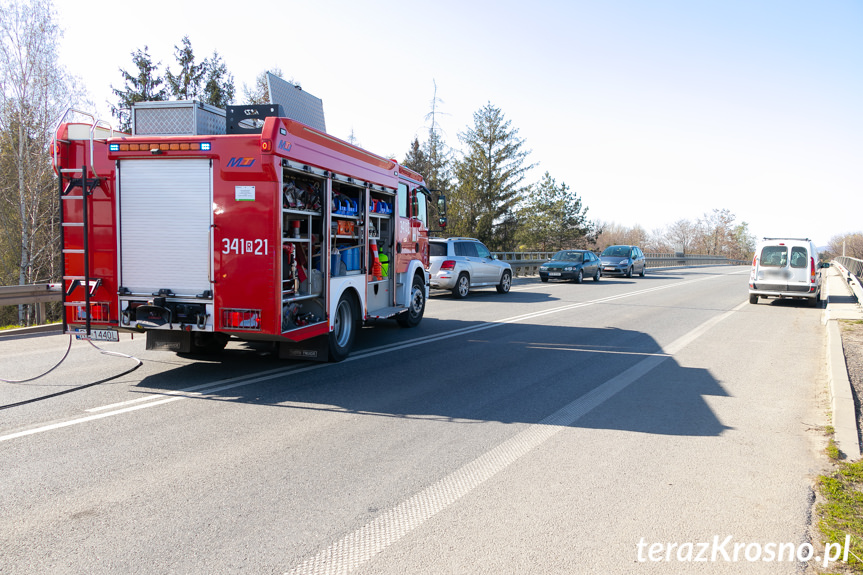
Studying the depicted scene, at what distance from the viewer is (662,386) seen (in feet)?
24.6

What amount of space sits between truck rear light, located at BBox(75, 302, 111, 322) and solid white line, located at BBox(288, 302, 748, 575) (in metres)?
4.92

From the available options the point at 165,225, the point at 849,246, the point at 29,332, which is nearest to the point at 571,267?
the point at 29,332

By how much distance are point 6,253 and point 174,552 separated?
29570mm

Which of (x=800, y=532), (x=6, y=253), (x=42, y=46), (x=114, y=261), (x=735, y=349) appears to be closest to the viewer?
(x=800, y=532)

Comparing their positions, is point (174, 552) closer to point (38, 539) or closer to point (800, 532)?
point (38, 539)

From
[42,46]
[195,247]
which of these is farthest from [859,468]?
[42,46]

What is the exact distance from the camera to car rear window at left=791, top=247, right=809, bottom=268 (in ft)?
56.2

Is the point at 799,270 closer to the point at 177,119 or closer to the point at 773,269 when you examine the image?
the point at 773,269

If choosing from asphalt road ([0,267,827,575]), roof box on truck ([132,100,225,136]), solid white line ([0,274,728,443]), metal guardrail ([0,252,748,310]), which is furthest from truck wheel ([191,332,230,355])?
roof box on truck ([132,100,225,136])

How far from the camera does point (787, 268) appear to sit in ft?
56.9

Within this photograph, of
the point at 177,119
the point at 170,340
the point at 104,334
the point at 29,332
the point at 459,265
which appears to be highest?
the point at 177,119

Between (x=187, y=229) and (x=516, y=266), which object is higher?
(x=187, y=229)

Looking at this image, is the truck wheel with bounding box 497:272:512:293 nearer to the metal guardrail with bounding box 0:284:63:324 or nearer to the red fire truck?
the metal guardrail with bounding box 0:284:63:324

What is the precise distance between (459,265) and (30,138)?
19829 millimetres
